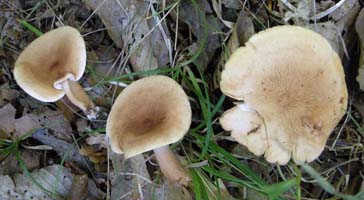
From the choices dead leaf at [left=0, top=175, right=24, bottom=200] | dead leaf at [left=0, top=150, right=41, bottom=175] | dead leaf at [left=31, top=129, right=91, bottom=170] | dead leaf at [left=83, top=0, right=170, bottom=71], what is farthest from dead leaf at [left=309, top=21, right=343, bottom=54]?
dead leaf at [left=0, top=175, right=24, bottom=200]

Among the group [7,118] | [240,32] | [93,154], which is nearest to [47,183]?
[93,154]

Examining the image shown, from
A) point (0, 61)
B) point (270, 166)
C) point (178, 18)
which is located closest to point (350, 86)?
point (270, 166)

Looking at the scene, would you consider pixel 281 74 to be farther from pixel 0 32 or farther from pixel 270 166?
pixel 0 32

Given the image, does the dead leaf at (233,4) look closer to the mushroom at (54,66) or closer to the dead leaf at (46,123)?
the mushroom at (54,66)

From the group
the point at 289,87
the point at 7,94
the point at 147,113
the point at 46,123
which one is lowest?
the point at 46,123

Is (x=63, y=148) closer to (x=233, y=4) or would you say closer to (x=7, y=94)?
(x=7, y=94)

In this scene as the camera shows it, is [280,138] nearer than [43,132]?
Yes

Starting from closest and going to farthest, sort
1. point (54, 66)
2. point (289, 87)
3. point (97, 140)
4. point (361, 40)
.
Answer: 1. point (289, 87)
2. point (54, 66)
3. point (361, 40)
4. point (97, 140)
